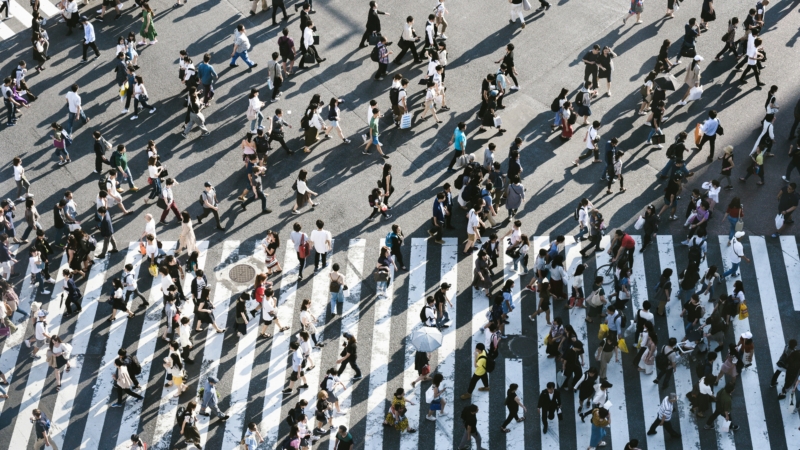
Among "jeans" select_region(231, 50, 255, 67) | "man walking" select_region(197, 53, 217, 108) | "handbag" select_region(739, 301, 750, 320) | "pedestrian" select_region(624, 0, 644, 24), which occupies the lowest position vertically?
"handbag" select_region(739, 301, 750, 320)

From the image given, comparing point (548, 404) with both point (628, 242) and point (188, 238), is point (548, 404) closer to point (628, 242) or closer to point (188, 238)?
point (628, 242)

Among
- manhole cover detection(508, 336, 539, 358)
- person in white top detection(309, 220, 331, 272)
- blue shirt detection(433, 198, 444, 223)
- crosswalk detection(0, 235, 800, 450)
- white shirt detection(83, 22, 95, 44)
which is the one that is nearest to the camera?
crosswalk detection(0, 235, 800, 450)

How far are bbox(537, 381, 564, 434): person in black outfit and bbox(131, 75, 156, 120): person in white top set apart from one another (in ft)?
53.5

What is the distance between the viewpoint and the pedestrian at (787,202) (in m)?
26.8

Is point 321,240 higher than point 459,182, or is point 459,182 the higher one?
point 459,182

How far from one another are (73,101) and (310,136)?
7.44m

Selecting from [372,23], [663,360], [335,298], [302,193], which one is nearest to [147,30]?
[372,23]

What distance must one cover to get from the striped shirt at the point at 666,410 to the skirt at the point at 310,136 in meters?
13.3

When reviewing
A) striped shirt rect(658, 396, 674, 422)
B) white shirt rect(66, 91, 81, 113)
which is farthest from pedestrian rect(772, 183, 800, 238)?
white shirt rect(66, 91, 81, 113)

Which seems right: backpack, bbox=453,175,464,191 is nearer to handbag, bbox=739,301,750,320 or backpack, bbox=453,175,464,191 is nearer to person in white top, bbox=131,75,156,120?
handbag, bbox=739,301,750,320

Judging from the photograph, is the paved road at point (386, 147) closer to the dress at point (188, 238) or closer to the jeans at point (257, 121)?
the jeans at point (257, 121)

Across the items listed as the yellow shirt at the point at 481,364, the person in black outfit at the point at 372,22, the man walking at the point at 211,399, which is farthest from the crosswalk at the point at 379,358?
the person in black outfit at the point at 372,22

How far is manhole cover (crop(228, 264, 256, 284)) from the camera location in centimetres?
2717

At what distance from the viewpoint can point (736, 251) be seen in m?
25.8
